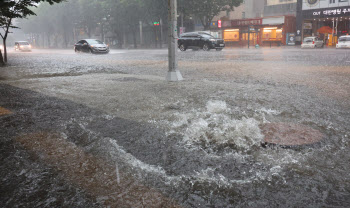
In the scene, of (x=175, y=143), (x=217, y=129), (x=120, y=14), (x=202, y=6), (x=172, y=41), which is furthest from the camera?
(x=120, y=14)

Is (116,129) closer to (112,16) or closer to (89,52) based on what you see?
(89,52)

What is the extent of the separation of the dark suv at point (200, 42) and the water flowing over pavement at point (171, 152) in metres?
19.7

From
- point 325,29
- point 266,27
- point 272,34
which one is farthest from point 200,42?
point 266,27

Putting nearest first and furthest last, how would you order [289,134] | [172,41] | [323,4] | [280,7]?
1. [289,134]
2. [172,41]
3. [323,4]
4. [280,7]

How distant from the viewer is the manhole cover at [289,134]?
124 inches

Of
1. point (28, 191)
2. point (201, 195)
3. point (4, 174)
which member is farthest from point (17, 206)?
point (201, 195)

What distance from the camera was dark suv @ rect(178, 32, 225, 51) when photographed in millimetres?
24766

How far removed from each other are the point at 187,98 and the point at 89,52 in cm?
2376

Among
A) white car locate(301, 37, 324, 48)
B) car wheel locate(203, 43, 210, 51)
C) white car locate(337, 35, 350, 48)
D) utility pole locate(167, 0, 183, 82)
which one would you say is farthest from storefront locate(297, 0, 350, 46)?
utility pole locate(167, 0, 183, 82)

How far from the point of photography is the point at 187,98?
17.9 feet

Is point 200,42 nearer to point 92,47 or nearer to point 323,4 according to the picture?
point 92,47

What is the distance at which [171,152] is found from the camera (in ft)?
9.69

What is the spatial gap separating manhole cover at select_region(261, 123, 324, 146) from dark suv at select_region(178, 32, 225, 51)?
21.7 m

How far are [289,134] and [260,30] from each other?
46361 millimetres
